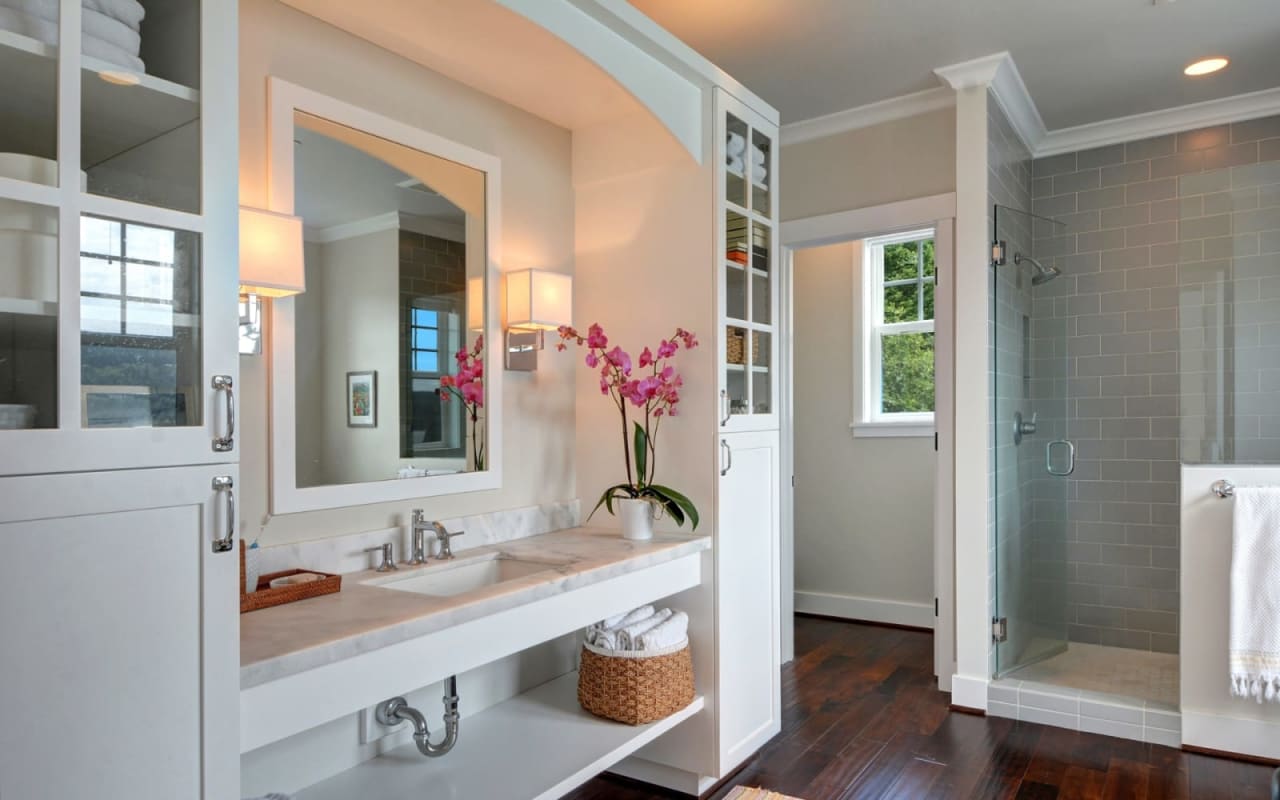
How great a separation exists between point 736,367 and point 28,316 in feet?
6.74

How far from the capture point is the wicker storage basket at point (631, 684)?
2396 millimetres

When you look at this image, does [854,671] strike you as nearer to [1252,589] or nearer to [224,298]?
[1252,589]

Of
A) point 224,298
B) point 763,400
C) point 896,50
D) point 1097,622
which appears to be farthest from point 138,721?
point 1097,622

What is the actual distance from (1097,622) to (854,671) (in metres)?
1.29

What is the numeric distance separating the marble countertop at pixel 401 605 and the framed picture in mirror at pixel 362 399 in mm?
402

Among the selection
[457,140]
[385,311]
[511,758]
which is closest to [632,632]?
[511,758]

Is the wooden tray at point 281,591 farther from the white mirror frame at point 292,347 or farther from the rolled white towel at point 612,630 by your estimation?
the rolled white towel at point 612,630

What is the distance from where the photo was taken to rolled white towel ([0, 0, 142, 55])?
117 centimetres

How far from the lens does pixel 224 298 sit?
1.32m

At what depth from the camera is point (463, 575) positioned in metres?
2.32

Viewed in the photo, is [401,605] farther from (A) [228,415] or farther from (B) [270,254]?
(B) [270,254]

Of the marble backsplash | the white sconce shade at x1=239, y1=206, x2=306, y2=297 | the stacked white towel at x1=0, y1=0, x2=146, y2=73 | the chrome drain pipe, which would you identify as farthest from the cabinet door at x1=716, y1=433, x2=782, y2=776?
the stacked white towel at x1=0, y1=0, x2=146, y2=73

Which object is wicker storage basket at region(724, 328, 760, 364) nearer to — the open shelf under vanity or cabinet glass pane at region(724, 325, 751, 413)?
cabinet glass pane at region(724, 325, 751, 413)

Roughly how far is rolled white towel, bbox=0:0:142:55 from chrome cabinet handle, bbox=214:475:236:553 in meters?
0.68
